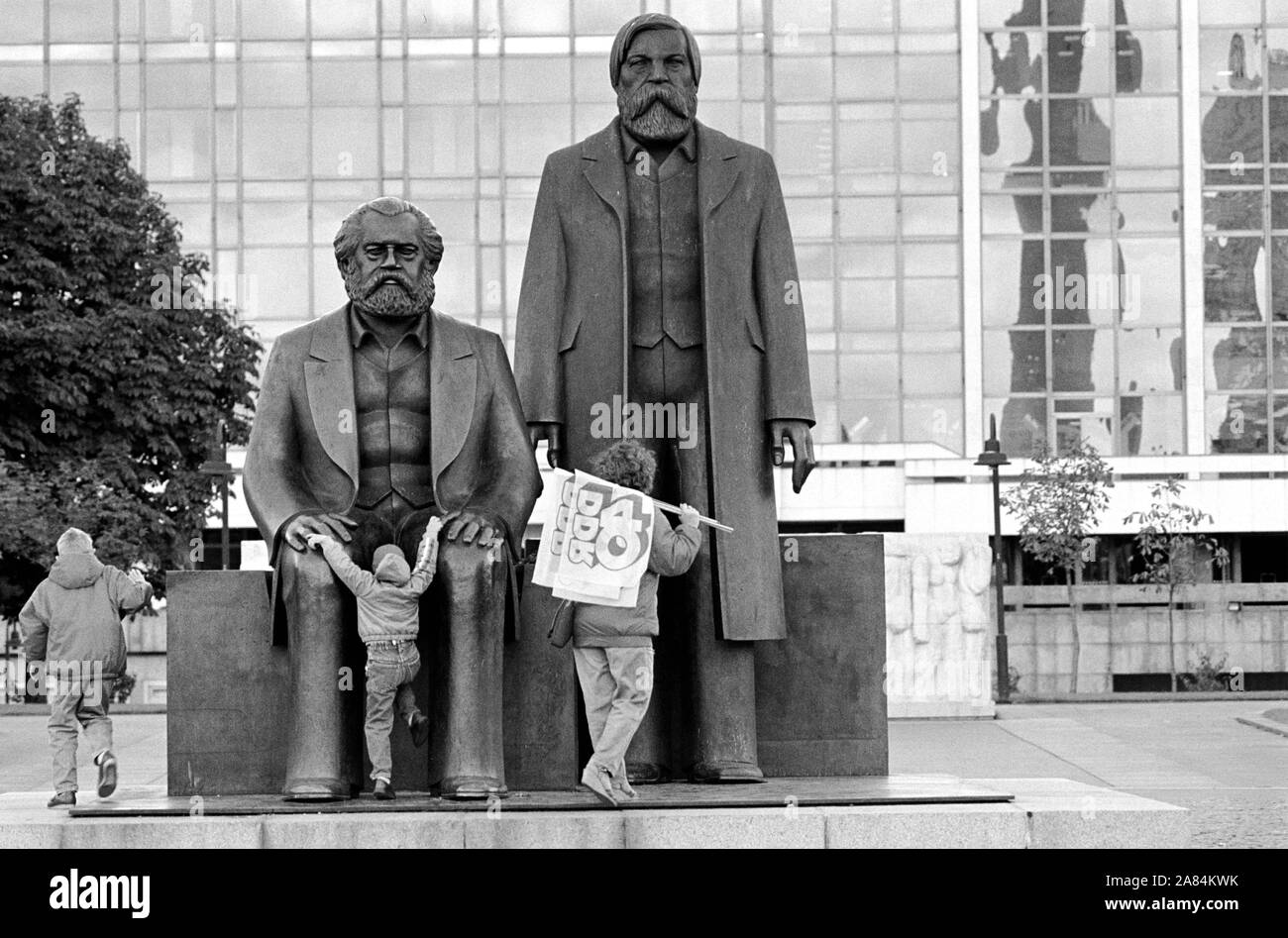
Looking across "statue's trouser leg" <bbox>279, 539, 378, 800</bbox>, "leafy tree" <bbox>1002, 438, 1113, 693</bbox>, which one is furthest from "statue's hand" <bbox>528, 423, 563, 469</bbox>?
"leafy tree" <bbox>1002, 438, 1113, 693</bbox>

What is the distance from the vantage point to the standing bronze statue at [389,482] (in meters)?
8.91

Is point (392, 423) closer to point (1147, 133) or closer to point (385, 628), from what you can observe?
point (385, 628)

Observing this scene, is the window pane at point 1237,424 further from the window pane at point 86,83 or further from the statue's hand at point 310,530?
the statue's hand at point 310,530

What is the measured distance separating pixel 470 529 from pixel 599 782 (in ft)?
4.27

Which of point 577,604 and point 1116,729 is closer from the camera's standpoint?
point 577,604

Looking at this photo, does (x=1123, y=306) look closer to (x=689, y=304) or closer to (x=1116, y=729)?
(x=1116, y=729)

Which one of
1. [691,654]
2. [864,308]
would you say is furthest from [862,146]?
[691,654]

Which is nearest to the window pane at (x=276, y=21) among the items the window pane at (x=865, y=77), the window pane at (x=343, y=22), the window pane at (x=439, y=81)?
the window pane at (x=343, y=22)

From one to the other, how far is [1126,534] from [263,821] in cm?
4071

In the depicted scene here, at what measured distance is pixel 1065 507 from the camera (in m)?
37.8

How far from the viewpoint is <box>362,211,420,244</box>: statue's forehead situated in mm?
9375

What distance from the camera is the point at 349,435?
9.39 m
